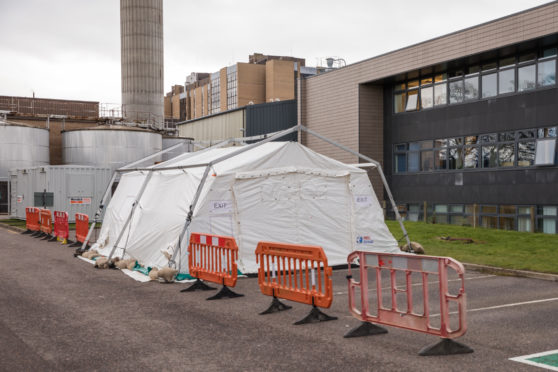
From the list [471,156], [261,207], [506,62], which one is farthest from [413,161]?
[261,207]

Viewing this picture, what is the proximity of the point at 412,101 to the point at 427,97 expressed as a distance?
125cm

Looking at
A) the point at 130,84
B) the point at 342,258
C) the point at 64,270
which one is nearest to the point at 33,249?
the point at 64,270

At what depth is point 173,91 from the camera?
145 meters

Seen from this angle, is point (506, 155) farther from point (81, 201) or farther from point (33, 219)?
point (33, 219)

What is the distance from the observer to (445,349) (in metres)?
6.60

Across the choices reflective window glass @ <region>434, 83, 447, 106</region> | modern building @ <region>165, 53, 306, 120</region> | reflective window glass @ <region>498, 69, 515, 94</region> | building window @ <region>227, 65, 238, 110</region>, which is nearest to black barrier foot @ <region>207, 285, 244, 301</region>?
reflective window glass @ <region>498, 69, 515, 94</region>

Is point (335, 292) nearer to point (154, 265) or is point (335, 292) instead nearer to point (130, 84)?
point (154, 265)

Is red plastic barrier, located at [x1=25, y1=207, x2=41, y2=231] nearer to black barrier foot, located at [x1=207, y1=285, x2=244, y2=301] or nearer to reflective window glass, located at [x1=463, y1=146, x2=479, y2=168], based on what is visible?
black barrier foot, located at [x1=207, y1=285, x2=244, y2=301]

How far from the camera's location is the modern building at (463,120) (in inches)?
1000

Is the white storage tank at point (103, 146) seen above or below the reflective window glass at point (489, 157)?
above

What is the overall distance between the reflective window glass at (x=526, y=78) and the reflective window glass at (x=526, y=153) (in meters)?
2.46

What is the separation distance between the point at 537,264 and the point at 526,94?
1477 centimetres

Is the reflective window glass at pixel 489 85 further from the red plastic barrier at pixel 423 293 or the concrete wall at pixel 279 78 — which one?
the concrete wall at pixel 279 78

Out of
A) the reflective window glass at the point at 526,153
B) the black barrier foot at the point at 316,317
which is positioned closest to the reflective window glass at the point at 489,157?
the reflective window glass at the point at 526,153
